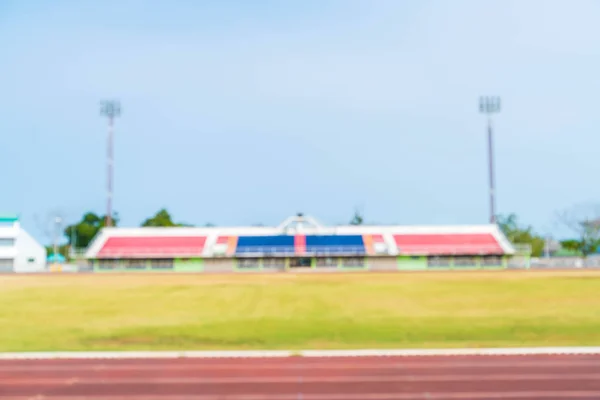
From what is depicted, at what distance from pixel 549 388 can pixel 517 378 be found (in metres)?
0.83

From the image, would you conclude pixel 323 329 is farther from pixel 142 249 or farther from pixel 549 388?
pixel 142 249

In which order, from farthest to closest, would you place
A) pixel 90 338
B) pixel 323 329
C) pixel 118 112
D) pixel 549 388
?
pixel 118 112 → pixel 323 329 → pixel 90 338 → pixel 549 388

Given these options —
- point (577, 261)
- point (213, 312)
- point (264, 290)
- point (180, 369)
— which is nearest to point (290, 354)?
point (180, 369)

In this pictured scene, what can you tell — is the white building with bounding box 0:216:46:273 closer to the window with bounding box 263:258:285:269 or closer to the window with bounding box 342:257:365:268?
the window with bounding box 263:258:285:269

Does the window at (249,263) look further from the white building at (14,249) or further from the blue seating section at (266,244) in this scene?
the white building at (14,249)

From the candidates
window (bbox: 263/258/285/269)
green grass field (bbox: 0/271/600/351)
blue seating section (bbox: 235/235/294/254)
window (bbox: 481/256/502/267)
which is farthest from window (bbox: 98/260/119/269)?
window (bbox: 481/256/502/267)

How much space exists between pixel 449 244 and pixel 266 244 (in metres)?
19.5

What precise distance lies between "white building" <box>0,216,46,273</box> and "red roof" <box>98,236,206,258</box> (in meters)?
12.5

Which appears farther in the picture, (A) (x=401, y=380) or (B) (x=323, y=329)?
(B) (x=323, y=329)

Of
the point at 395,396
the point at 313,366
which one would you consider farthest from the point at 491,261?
the point at 395,396

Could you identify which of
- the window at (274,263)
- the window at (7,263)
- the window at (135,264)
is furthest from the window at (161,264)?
the window at (7,263)

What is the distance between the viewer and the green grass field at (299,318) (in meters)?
16.1

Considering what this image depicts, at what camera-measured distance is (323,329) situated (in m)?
18.0

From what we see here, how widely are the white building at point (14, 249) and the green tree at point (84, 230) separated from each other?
24604 millimetres
